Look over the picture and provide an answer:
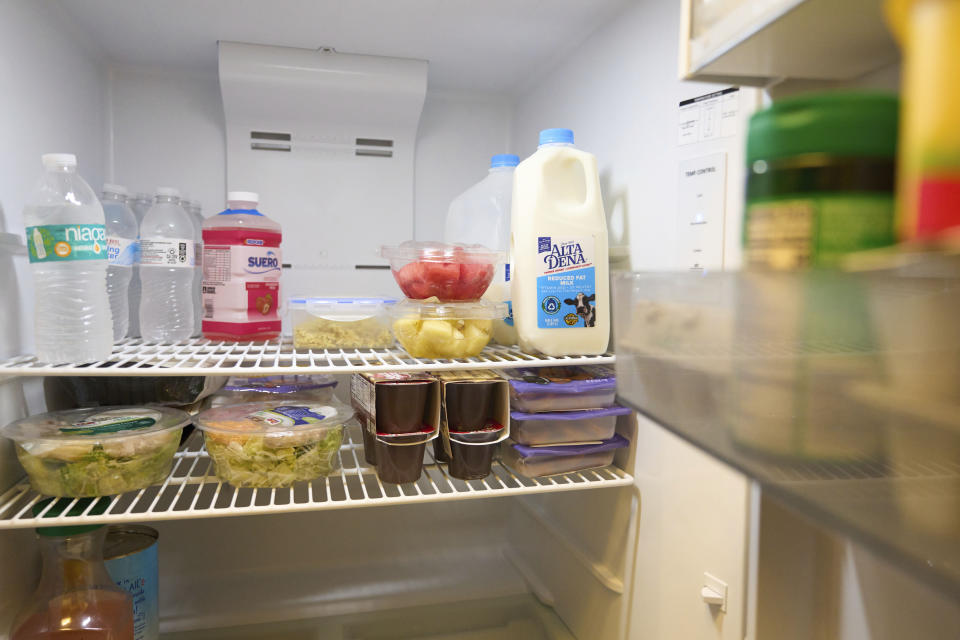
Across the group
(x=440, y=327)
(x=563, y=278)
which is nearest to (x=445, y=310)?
(x=440, y=327)

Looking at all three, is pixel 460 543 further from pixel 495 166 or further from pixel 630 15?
pixel 630 15

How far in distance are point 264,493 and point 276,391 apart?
0.24 metres

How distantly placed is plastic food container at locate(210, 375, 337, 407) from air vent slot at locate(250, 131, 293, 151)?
2.14ft

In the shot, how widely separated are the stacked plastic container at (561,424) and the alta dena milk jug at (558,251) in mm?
80

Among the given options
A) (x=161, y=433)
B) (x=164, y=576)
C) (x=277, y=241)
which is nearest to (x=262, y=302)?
(x=277, y=241)

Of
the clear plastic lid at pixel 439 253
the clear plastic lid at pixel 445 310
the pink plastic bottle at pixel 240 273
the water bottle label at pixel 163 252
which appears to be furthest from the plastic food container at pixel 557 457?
the water bottle label at pixel 163 252

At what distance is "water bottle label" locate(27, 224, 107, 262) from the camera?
104cm

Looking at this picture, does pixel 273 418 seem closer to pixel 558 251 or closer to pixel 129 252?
pixel 129 252

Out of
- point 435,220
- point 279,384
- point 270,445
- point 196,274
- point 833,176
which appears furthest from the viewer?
point 435,220

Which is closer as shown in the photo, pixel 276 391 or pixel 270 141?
pixel 276 391

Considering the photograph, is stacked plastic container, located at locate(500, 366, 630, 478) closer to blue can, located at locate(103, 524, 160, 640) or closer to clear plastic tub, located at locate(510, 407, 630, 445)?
clear plastic tub, located at locate(510, 407, 630, 445)

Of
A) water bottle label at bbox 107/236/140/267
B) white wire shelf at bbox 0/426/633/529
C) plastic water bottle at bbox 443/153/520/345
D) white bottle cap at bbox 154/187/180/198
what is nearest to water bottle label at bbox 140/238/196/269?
water bottle label at bbox 107/236/140/267

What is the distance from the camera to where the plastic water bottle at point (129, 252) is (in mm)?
1346

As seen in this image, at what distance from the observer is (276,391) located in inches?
56.5
